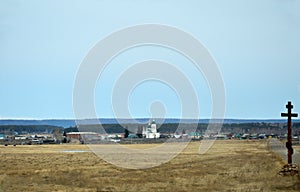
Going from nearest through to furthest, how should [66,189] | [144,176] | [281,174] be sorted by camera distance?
[66,189] < [281,174] < [144,176]

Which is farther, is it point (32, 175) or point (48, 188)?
point (32, 175)

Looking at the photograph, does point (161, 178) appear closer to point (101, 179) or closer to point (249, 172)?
point (101, 179)

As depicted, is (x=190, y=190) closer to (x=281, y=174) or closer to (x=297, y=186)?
(x=297, y=186)

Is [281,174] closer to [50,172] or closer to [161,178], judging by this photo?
[161,178]

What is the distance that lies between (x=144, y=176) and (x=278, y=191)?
1078 centimetres

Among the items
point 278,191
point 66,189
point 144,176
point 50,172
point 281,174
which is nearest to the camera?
point 278,191

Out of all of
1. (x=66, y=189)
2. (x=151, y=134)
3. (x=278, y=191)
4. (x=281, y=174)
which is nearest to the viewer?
(x=278, y=191)

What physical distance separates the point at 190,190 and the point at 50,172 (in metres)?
14.7

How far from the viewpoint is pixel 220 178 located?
29469 mm

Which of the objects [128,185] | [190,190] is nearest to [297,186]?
[190,190]

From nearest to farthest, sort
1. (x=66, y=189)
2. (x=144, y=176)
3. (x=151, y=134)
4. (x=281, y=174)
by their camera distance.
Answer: (x=66, y=189) < (x=281, y=174) < (x=144, y=176) < (x=151, y=134)

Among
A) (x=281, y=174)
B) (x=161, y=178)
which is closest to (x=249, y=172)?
(x=281, y=174)

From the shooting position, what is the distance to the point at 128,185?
26.7 m

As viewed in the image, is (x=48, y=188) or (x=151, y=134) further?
(x=151, y=134)
